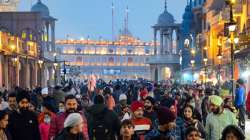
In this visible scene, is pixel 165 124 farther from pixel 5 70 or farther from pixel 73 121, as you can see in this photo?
pixel 5 70

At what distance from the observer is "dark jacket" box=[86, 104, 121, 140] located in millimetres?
10867

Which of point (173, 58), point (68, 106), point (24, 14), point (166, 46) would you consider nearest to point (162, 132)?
point (68, 106)

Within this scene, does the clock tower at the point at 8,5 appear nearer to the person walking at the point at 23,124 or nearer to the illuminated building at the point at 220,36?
the illuminated building at the point at 220,36

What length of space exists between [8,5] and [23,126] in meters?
82.9

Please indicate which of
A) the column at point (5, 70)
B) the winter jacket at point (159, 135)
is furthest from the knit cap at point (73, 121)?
the column at point (5, 70)

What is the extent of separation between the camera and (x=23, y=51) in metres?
58.8

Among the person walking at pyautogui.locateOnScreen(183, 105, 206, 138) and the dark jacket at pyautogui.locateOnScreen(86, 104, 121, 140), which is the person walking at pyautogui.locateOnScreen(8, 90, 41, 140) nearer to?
the dark jacket at pyautogui.locateOnScreen(86, 104, 121, 140)

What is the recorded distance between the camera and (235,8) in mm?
50688

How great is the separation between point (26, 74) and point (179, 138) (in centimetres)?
5345

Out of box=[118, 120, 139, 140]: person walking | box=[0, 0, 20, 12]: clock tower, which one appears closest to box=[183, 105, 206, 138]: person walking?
box=[118, 120, 139, 140]: person walking

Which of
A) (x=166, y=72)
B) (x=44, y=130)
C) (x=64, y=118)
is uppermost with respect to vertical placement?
(x=64, y=118)

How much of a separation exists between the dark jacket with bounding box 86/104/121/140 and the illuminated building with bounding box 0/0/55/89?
33.7 meters

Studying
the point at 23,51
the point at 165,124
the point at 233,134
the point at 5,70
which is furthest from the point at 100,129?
the point at 23,51

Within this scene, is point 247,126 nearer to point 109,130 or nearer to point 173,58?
point 109,130
